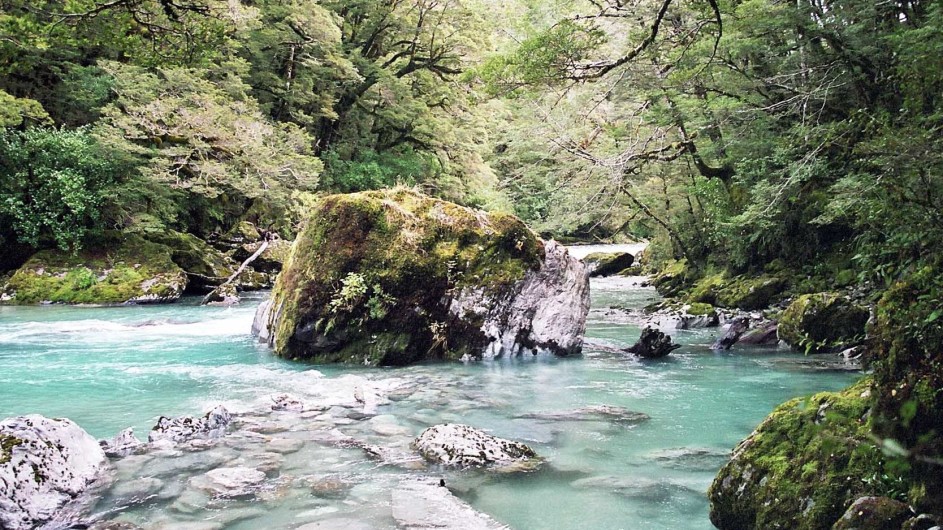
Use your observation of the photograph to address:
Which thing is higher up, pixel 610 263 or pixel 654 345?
pixel 610 263

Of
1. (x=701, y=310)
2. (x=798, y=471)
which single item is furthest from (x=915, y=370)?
(x=701, y=310)

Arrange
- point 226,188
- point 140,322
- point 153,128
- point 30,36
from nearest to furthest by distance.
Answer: point 30,36
point 140,322
point 153,128
point 226,188

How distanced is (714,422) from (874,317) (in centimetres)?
305

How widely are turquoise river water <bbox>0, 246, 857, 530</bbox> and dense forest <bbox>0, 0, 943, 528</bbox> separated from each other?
4.06 ft

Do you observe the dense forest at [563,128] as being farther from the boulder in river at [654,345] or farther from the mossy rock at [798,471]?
the boulder in river at [654,345]

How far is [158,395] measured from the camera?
7098 mm

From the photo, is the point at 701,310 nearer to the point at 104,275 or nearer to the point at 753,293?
the point at 753,293

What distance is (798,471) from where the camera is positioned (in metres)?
3.39

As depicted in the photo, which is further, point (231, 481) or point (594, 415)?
point (594, 415)

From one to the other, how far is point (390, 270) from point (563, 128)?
423 inches

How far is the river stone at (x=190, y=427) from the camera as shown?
5324 millimetres

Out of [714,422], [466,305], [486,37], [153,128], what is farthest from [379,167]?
[714,422]

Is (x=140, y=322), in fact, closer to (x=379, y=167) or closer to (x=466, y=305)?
(x=466, y=305)

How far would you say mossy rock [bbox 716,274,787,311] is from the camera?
45.6 feet
